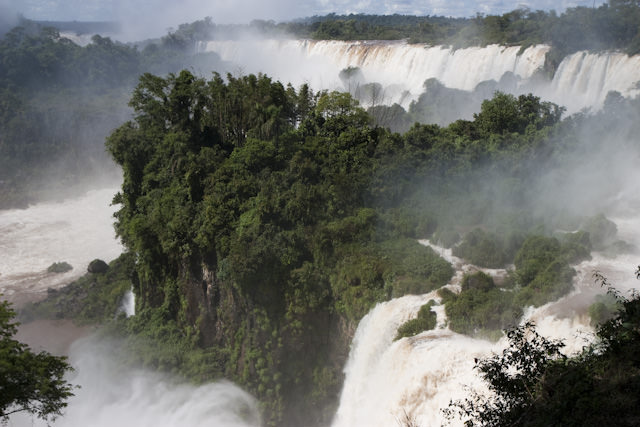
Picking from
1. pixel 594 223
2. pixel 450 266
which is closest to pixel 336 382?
pixel 450 266

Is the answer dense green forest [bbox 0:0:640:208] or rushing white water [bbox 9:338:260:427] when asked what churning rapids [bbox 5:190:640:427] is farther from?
dense green forest [bbox 0:0:640:208]

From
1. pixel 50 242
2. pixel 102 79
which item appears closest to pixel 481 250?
pixel 50 242

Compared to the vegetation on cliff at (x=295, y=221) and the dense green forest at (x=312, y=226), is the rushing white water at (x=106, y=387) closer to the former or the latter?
the dense green forest at (x=312, y=226)

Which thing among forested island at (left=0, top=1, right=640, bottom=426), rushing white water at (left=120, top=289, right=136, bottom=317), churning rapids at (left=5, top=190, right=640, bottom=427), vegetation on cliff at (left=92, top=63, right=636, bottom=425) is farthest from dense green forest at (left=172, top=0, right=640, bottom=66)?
rushing white water at (left=120, top=289, right=136, bottom=317)

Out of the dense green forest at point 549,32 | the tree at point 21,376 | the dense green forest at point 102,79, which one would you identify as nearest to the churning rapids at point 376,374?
the tree at point 21,376

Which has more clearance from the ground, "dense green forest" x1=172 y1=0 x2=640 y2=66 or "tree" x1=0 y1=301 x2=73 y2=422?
"dense green forest" x1=172 y1=0 x2=640 y2=66

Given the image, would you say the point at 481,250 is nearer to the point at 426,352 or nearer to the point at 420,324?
the point at 420,324
